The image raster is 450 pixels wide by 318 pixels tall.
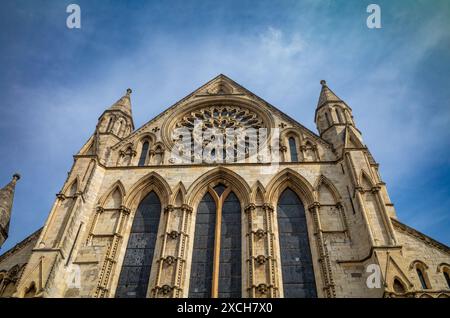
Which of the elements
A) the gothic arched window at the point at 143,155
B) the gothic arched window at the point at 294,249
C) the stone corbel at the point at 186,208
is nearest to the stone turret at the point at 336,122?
the gothic arched window at the point at 294,249

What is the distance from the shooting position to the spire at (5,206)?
13867 millimetres

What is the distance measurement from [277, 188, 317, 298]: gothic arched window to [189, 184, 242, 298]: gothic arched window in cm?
149

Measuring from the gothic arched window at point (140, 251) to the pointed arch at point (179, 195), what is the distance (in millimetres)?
695

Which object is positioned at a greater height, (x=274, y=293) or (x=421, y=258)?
(x=421, y=258)

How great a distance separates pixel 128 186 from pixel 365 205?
8798 mm

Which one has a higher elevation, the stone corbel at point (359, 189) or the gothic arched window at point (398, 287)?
the stone corbel at point (359, 189)

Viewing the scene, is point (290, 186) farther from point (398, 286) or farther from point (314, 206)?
point (398, 286)

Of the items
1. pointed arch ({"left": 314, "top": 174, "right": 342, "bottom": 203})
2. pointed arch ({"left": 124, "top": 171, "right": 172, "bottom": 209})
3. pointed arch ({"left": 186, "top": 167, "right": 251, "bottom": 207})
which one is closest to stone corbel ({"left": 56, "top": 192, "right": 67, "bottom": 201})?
pointed arch ({"left": 124, "top": 171, "right": 172, "bottom": 209})

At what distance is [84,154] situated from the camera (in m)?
15.8

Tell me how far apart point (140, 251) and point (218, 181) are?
13.6 ft

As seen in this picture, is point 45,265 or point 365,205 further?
point 365,205

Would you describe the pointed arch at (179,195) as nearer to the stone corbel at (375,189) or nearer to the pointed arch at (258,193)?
the pointed arch at (258,193)

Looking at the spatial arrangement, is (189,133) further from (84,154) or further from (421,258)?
(421,258)
